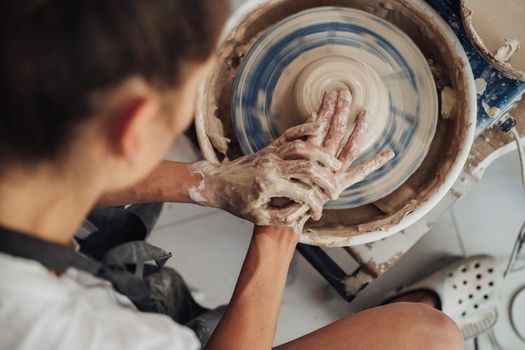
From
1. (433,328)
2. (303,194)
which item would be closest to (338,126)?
(303,194)

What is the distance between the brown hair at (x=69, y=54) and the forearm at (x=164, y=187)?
48cm

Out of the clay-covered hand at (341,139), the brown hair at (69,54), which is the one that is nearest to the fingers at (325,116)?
the clay-covered hand at (341,139)

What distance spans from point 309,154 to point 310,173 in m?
0.04

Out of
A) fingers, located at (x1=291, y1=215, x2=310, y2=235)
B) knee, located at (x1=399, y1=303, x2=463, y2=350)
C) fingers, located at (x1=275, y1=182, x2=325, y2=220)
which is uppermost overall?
fingers, located at (x1=275, y1=182, x2=325, y2=220)

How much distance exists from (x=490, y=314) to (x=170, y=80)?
1.32m

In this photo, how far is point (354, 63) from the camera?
1035 mm

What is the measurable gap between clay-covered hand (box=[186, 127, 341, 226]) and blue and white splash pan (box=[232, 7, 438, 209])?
0.41 ft

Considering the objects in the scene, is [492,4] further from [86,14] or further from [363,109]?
[86,14]

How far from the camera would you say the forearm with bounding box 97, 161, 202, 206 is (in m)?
1.00

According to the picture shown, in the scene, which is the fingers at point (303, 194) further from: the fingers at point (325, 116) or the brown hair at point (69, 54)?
the brown hair at point (69, 54)

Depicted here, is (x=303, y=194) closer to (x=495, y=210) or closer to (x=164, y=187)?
(x=164, y=187)

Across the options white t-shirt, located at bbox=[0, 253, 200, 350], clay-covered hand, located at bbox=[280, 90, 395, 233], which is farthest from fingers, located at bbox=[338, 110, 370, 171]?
white t-shirt, located at bbox=[0, 253, 200, 350]

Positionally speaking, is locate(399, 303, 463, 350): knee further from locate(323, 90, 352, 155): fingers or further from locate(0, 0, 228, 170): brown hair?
locate(0, 0, 228, 170): brown hair

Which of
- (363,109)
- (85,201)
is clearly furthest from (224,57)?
(85,201)
